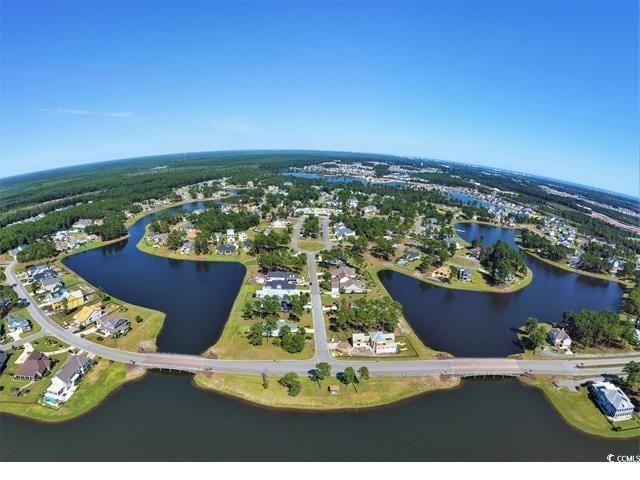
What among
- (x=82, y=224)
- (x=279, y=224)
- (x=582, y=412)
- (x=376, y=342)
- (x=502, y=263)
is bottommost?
(x=582, y=412)

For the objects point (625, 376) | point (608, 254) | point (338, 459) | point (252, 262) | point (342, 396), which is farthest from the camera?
point (608, 254)

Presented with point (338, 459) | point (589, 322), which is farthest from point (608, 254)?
point (338, 459)

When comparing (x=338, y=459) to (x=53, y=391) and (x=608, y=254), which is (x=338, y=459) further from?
(x=608, y=254)

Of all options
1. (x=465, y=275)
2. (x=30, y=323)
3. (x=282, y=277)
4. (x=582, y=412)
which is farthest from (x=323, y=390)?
(x=465, y=275)

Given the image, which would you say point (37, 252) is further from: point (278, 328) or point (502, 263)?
point (502, 263)

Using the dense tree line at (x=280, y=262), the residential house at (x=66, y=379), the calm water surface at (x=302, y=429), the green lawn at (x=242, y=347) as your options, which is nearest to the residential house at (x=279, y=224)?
the dense tree line at (x=280, y=262)

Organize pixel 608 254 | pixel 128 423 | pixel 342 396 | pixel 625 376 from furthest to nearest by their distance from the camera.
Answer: pixel 608 254 → pixel 625 376 → pixel 342 396 → pixel 128 423
